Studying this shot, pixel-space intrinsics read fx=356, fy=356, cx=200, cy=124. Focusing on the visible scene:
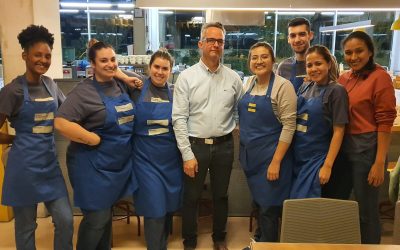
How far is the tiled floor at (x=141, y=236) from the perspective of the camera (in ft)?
9.21

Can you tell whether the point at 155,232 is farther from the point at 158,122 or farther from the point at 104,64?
the point at 104,64

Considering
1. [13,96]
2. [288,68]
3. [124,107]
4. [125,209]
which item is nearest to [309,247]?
[124,107]

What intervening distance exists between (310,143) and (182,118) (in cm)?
80

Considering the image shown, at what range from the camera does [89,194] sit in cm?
210

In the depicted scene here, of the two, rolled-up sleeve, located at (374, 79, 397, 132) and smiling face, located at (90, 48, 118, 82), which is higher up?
smiling face, located at (90, 48, 118, 82)

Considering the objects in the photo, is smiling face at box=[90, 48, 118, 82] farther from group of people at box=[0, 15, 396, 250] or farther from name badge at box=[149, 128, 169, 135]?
name badge at box=[149, 128, 169, 135]

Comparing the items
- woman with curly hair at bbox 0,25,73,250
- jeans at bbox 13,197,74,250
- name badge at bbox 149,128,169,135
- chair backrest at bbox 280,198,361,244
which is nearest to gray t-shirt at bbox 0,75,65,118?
woman with curly hair at bbox 0,25,73,250

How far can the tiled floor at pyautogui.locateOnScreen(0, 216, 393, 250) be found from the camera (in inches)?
110

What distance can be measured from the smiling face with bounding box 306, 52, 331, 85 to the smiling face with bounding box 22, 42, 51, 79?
1.54 m

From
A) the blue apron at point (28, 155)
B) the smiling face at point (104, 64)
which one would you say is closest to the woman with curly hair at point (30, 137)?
the blue apron at point (28, 155)

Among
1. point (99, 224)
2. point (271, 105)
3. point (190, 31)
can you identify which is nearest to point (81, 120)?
point (99, 224)

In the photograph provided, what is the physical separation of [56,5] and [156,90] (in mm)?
1655

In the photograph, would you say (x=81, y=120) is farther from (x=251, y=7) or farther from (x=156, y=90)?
(x=251, y=7)

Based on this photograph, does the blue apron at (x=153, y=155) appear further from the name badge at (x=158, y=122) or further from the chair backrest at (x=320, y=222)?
the chair backrest at (x=320, y=222)
